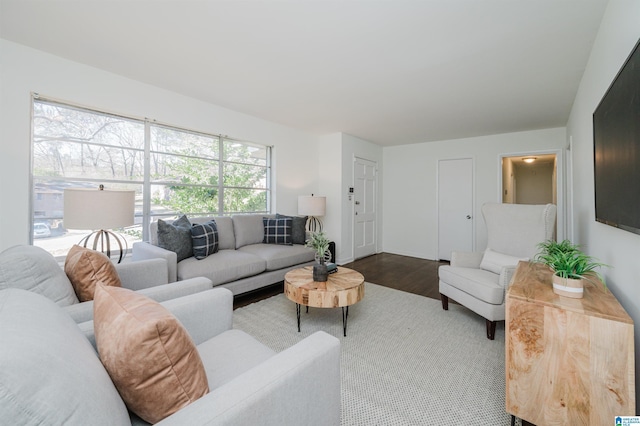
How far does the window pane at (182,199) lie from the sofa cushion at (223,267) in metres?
0.80

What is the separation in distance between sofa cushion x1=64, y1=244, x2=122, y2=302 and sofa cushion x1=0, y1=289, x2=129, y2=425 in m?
0.77

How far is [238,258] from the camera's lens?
116 inches

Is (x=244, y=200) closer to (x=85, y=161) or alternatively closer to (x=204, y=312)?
(x=85, y=161)

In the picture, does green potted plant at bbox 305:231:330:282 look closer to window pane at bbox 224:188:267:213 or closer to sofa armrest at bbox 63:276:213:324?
sofa armrest at bbox 63:276:213:324

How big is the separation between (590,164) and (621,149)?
1253 millimetres

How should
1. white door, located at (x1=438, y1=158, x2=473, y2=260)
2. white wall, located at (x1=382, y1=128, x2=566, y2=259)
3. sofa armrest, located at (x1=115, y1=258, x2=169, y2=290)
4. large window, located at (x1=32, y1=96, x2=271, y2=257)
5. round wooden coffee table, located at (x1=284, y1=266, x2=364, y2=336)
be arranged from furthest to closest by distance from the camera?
white door, located at (x1=438, y1=158, x2=473, y2=260), white wall, located at (x1=382, y1=128, x2=566, y2=259), large window, located at (x1=32, y1=96, x2=271, y2=257), round wooden coffee table, located at (x1=284, y1=266, x2=364, y2=336), sofa armrest, located at (x1=115, y1=258, x2=169, y2=290)

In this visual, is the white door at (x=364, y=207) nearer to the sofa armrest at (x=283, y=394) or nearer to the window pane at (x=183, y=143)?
the window pane at (x=183, y=143)

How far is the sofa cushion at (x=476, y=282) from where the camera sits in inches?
86.0

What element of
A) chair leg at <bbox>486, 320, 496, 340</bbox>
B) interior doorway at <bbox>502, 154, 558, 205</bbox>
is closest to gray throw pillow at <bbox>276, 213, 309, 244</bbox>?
chair leg at <bbox>486, 320, 496, 340</bbox>

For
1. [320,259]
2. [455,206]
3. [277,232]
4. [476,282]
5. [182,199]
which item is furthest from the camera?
[455,206]

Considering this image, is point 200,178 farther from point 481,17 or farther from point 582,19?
point 582,19

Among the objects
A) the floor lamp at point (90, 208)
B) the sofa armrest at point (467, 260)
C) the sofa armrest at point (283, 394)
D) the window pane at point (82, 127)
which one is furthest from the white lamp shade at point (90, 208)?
the sofa armrest at point (467, 260)

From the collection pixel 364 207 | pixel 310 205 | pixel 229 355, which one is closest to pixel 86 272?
pixel 229 355

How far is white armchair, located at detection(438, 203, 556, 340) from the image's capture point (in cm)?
221
